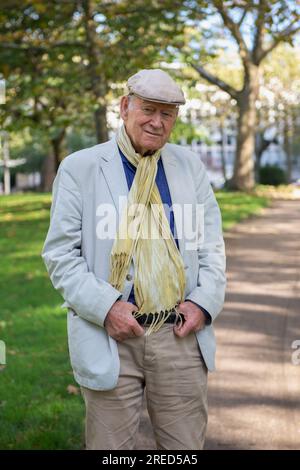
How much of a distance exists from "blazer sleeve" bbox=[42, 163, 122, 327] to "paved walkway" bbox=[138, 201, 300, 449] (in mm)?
2055

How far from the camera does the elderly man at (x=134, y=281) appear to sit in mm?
3135

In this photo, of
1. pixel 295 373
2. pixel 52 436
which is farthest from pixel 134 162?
pixel 295 373

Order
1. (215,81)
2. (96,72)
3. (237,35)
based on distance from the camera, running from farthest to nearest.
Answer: (215,81) < (237,35) < (96,72)

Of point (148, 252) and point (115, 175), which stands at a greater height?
point (115, 175)

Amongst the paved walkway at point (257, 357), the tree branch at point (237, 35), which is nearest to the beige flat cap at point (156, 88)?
the paved walkway at point (257, 357)

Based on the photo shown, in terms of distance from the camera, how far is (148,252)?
3184mm

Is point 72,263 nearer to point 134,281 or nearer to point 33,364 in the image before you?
point 134,281

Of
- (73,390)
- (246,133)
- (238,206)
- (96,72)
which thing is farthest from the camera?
(246,133)

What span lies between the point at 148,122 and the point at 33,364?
4.18 metres

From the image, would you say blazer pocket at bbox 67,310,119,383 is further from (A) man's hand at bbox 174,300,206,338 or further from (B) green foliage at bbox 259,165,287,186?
(B) green foliage at bbox 259,165,287,186

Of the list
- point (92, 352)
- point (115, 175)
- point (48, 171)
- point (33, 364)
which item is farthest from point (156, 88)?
point (48, 171)

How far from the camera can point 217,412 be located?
559 cm

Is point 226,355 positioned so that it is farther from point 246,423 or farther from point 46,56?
point 46,56

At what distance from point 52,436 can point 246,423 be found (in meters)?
1.26
